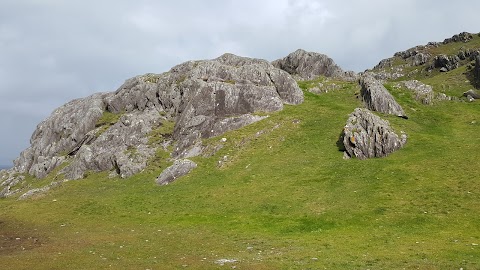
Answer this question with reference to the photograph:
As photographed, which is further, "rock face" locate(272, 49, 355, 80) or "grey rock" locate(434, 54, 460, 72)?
"grey rock" locate(434, 54, 460, 72)

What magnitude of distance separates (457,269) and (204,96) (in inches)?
2548

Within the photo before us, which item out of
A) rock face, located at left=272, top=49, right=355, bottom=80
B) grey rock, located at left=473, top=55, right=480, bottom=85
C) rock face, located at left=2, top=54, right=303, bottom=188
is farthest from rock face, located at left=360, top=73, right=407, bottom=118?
grey rock, located at left=473, top=55, right=480, bottom=85

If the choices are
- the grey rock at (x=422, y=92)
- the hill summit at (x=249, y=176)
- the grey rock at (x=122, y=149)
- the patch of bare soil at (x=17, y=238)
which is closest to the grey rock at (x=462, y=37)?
the hill summit at (x=249, y=176)

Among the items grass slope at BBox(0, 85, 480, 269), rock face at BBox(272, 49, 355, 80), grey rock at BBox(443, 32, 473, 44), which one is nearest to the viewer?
grass slope at BBox(0, 85, 480, 269)

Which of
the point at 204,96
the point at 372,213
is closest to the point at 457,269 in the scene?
the point at 372,213

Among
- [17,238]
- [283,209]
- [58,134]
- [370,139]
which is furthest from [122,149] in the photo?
[370,139]

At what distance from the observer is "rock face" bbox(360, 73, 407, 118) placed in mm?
79938

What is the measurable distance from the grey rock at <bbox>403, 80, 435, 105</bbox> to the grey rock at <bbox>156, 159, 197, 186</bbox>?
5693 cm

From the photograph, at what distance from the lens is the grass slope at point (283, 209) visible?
108 ft

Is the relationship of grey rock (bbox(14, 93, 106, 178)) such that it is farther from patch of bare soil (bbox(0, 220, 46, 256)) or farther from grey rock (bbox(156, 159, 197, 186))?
patch of bare soil (bbox(0, 220, 46, 256))

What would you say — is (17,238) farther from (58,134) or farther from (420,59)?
(420,59)

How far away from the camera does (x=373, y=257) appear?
101 ft

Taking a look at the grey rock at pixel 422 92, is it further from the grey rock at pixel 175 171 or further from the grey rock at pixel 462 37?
the grey rock at pixel 462 37

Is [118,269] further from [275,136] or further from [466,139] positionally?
[466,139]
